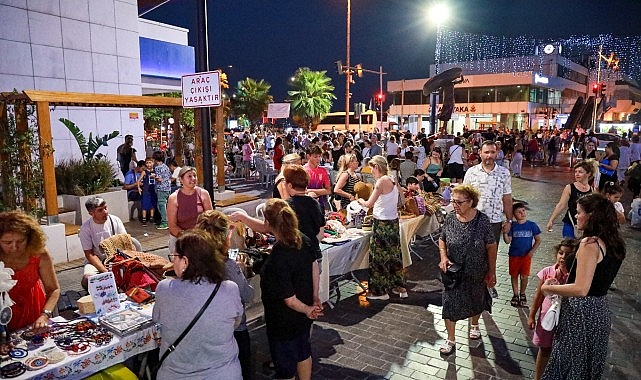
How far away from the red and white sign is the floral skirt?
2.59 metres

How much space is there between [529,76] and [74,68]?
47.7m

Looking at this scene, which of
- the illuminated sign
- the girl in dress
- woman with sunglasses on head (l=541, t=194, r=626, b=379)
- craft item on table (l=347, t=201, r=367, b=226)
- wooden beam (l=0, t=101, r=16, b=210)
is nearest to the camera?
woman with sunglasses on head (l=541, t=194, r=626, b=379)

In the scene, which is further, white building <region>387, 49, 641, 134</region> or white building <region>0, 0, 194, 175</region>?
white building <region>387, 49, 641, 134</region>

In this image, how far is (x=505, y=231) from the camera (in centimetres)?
573

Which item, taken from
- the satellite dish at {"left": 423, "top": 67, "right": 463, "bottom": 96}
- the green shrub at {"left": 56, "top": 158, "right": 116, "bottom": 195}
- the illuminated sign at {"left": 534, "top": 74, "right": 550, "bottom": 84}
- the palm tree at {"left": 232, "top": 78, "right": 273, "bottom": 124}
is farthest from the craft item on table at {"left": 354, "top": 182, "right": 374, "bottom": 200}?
the palm tree at {"left": 232, "top": 78, "right": 273, "bottom": 124}

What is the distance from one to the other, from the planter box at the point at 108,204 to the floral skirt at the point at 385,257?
6102 millimetres

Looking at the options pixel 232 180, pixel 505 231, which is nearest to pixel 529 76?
pixel 232 180

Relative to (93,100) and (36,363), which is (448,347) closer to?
(36,363)

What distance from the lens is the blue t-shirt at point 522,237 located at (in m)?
5.88

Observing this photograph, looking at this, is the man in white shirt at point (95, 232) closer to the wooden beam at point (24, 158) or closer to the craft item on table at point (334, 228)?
the craft item on table at point (334, 228)

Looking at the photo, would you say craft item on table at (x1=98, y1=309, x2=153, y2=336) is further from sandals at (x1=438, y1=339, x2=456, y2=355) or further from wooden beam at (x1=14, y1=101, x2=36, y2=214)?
wooden beam at (x1=14, y1=101, x2=36, y2=214)

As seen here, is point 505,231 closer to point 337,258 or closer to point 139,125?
point 337,258

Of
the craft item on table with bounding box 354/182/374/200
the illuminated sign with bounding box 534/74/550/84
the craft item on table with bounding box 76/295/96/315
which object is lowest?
the craft item on table with bounding box 76/295/96/315

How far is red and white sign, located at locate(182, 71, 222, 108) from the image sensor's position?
5098 mm
